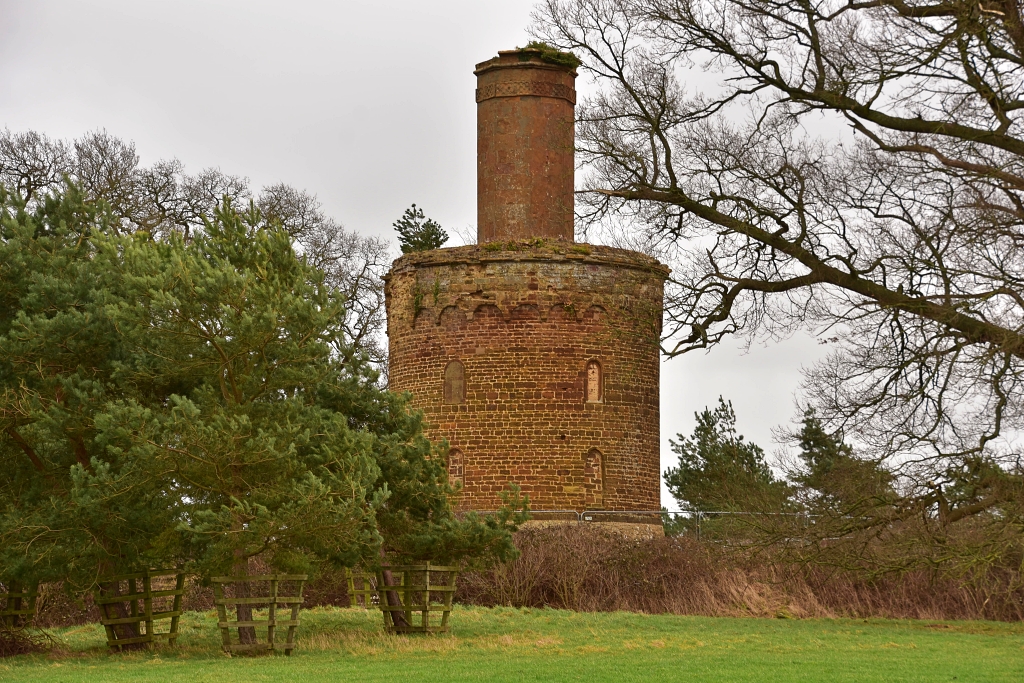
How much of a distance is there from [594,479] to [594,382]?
6.62 feet

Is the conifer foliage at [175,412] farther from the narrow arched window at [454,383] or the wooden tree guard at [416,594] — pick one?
the narrow arched window at [454,383]

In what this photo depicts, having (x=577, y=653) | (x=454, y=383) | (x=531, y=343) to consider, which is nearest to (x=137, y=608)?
(x=577, y=653)

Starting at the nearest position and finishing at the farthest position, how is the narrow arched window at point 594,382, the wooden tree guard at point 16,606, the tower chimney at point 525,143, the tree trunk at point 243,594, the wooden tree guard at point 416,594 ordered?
the tree trunk at point 243,594, the wooden tree guard at point 16,606, the wooden tree guard at point 416,594, the narrow arched window at point 594,382, the tower chimney at point 525,143

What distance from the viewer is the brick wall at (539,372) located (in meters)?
29.7

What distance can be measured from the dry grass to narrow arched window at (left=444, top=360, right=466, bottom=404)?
405 centimetres

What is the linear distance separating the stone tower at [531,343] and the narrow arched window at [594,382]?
3 centimetres

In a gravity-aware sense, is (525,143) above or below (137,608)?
above

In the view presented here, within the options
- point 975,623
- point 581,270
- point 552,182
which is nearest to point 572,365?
point 581,270

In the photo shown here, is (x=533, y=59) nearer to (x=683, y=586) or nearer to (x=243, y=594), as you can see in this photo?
(x=683, y=586)

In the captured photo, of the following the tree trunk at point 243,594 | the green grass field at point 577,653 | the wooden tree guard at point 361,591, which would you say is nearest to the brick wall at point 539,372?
the wooden tree guard at point 361,591

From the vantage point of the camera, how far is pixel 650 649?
16953 millimetres

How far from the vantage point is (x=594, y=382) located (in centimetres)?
3038

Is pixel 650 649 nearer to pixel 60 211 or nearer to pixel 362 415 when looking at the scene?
pixel 362 415

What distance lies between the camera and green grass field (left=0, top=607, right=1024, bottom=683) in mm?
14188
